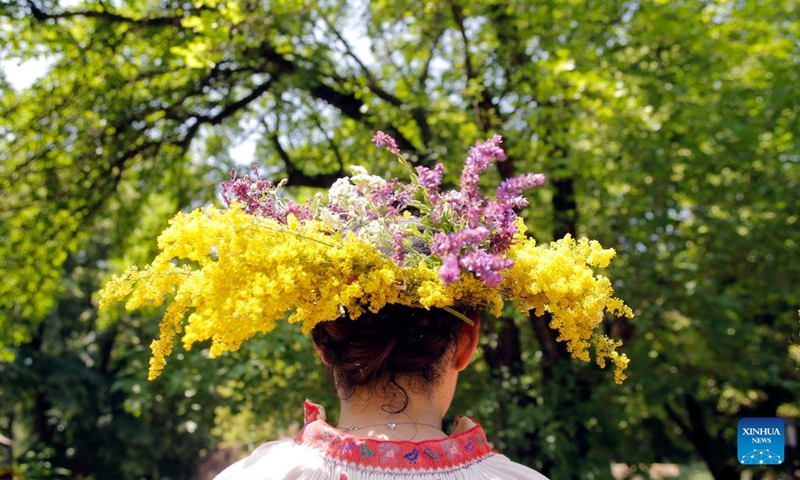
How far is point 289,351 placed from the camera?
5.22 m

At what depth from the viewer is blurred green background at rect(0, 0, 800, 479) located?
5180 millimetres

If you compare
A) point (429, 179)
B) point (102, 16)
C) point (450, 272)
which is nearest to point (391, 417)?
point (450, 272)

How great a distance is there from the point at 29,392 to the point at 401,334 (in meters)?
15.1

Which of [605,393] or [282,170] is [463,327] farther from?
[282,170]

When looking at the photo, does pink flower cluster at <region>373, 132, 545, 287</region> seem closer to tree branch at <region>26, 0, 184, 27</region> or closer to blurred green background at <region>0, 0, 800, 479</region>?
blurred green background at <region>0, 0, 800, 479</region>

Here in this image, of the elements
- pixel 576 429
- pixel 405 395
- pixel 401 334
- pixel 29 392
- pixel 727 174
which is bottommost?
pixel 405 395

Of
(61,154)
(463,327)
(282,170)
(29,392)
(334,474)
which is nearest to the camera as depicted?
(334,474)

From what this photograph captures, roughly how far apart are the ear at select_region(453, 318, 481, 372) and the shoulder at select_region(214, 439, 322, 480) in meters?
0.38

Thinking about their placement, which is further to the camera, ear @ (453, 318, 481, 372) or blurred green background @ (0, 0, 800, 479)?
blurred green background @ (0, 0, 800, 479)

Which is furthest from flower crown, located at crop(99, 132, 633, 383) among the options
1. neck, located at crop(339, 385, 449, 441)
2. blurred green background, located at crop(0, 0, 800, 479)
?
blurred green background, located at crop(0, 0, 800, 479)

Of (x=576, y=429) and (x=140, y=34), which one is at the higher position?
(x=140, y=34)

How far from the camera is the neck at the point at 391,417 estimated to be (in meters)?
1.53

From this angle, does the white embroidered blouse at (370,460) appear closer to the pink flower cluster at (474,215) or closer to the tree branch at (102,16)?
the pink flower cluster at (474,215)

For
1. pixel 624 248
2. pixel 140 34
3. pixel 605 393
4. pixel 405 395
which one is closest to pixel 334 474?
pixel 405 395
